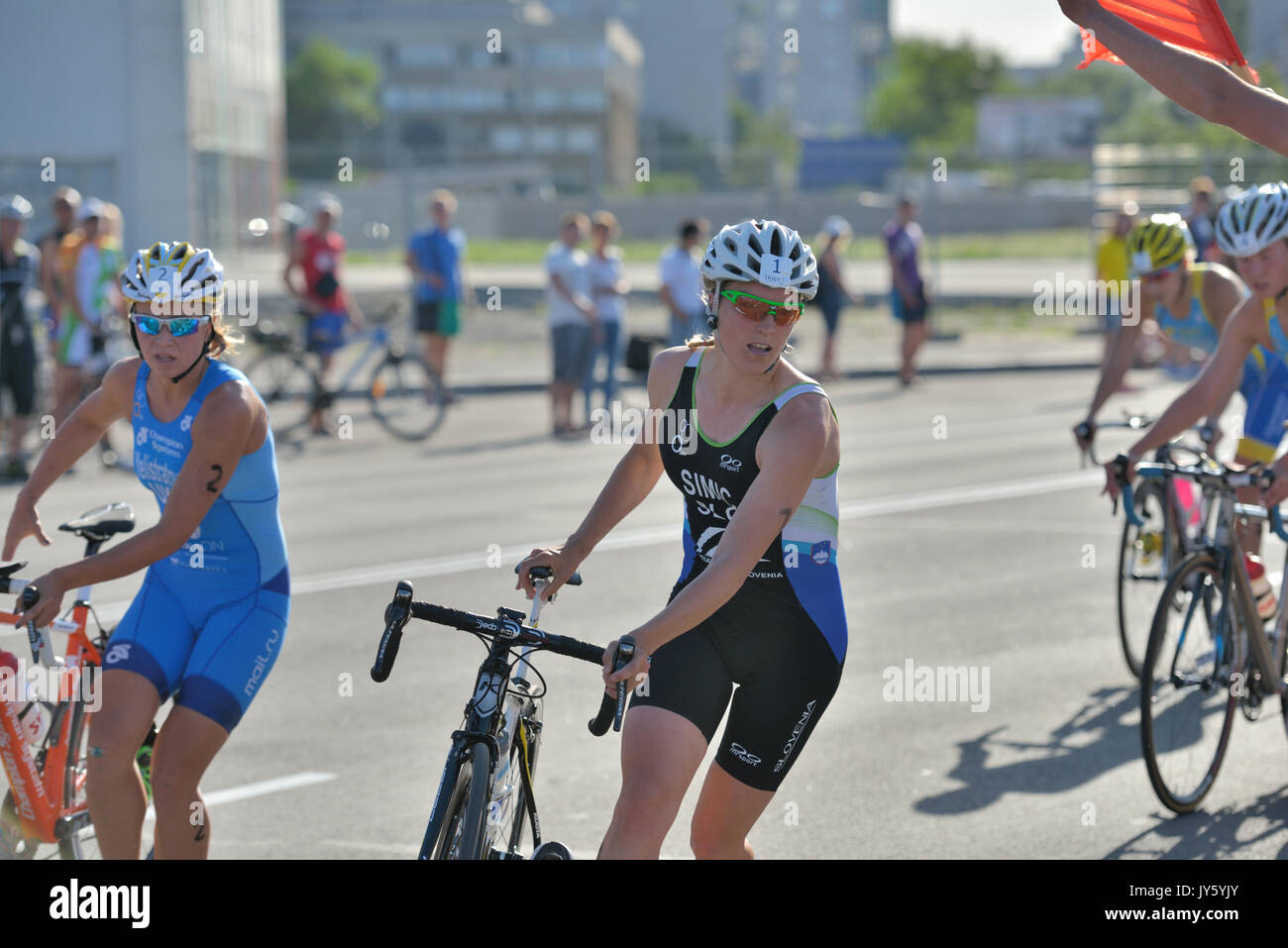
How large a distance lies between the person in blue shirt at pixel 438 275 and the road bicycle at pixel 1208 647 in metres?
12.8

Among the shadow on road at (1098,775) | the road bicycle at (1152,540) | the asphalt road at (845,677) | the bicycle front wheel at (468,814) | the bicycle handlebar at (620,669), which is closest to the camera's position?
the bicycle handlebar at (620,669)

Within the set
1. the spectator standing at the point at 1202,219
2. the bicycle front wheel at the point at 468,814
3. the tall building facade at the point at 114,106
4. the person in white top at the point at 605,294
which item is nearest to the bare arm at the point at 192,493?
the bicycle front wheel at the point at 468,814

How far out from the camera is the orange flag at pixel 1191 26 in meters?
4.34

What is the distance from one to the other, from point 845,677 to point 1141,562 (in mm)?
1583

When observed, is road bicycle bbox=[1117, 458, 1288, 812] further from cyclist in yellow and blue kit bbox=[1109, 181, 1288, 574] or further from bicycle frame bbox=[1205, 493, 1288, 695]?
cyclist in yellow and blue kit bbox=[1109, 181, 1288, 574]

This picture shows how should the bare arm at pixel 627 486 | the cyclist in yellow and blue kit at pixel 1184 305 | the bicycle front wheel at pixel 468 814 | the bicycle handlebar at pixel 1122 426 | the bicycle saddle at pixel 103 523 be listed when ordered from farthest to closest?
the cyclist in yellow and blue kit at pixel 1184 305 → the bicycle handlebar at pixel 1122 426 → the bicycle saddle at pixel 103 523 → the bare arm at pixel 627 486 → the bicycle front wheel at pixel 468 814

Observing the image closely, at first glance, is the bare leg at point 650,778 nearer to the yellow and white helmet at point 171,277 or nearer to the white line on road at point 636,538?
the yellow and white helmet at point 171,277

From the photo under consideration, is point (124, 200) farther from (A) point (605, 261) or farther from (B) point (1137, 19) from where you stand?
(B) point (1137, 19)

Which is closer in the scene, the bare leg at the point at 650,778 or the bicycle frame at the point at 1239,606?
the bare leg at the point at 650,778

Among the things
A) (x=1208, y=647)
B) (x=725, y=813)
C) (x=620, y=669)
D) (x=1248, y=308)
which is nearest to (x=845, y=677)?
(x=1208, y=647)

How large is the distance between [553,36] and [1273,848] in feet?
362

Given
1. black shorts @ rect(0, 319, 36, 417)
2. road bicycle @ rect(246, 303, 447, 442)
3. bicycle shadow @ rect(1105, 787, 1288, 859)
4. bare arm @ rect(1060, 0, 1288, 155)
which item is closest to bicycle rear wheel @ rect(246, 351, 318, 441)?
road bicycle @ rect(246, 303, 447, 442)

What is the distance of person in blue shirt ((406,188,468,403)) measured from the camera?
61.2 ft

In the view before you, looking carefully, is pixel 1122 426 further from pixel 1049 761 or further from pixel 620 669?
pixel 620 669
